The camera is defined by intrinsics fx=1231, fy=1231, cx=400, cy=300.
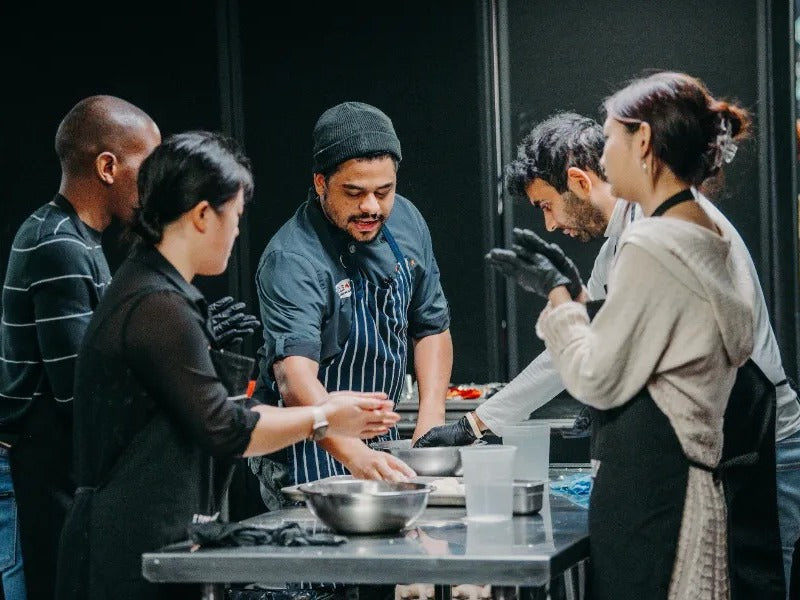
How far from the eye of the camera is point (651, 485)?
220cm

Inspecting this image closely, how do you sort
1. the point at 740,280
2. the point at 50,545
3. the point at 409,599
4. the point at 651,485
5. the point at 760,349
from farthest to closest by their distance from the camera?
the point at 409,599, the point at 50,545, the point at 760,349, the point at 740,280, the point at 651,485

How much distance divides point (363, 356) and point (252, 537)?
3.67ft

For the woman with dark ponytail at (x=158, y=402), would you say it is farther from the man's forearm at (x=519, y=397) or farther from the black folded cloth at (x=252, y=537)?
the man's forearm at (x=519, y=397)

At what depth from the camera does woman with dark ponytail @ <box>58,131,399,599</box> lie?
2.25 metres

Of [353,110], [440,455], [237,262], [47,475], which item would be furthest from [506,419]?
[237,262]

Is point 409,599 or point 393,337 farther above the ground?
point 393,337

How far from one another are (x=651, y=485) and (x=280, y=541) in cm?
A: 68

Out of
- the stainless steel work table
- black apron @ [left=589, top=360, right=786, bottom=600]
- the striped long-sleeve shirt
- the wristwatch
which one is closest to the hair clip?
black apron @ [left=589, top=360, right=786, bottom=600]

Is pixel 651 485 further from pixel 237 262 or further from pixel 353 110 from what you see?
pixel 237 262

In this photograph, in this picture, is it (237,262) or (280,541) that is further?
(237,262)

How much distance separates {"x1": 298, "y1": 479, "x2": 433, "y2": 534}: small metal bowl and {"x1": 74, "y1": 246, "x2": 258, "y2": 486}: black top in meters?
0.20

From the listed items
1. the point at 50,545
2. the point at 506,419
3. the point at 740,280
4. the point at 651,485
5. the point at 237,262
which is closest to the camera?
the point at 651,485

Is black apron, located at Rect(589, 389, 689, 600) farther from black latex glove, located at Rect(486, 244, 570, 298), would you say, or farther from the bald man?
the bald man

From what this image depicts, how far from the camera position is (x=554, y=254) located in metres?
2.40
